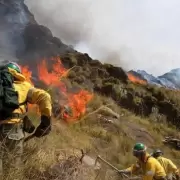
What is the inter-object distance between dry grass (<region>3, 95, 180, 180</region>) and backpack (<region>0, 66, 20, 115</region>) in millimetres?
409

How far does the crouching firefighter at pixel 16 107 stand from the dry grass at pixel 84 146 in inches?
5.1

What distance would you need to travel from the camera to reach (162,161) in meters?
8.22

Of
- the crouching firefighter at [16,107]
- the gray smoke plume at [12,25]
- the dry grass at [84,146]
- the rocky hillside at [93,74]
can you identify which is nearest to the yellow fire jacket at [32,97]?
the crouching firefighter at [16,107]

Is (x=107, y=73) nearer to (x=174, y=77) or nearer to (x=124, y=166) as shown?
(x=124, y=166)

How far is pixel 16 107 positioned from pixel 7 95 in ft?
0.50

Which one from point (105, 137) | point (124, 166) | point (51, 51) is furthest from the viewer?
point (51, 51)

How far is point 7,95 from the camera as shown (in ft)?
13.8

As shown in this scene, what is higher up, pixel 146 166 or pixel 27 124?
pixel 27 124

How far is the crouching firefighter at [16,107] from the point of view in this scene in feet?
13.8

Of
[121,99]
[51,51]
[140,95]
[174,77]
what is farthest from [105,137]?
[174,77]

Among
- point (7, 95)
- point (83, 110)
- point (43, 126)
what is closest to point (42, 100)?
point (43, 126)

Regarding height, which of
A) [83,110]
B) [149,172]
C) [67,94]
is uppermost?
[67,94]

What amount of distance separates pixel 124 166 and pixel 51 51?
18727 mm

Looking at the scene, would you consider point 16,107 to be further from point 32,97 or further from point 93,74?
point 93,74
